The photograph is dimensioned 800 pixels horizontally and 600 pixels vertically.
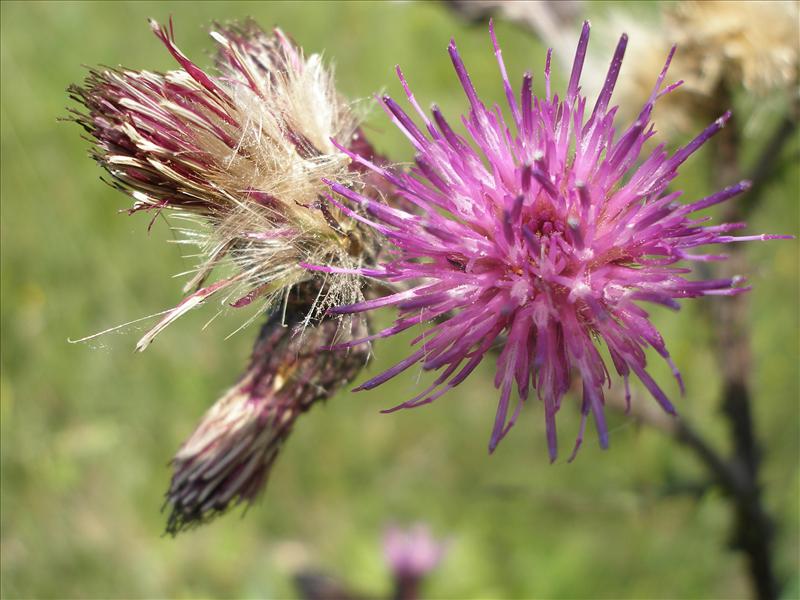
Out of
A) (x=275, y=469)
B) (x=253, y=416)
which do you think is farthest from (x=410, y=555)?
(x=253, y=416)

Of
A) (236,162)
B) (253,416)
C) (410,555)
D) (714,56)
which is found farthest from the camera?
(410,555)

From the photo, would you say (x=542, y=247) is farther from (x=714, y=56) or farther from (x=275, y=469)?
(x=275, y=469)

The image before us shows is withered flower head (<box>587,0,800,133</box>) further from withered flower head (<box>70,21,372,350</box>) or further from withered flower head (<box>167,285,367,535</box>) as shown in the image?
withered flower head (<box>167,285,367,535</box>)

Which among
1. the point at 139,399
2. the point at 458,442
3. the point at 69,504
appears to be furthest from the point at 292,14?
the point at 69,504

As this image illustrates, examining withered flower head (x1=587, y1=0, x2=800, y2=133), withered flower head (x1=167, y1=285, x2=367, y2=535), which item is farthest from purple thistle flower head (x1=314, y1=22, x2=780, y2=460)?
withered flower head (x1=587, y1=0, x2=800, y2=133)

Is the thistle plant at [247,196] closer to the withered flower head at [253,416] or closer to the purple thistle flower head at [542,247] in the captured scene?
the withered flower head at [253,416]

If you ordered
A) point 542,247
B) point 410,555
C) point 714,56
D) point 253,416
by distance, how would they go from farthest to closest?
point 410,555
point 714,56
point 253,416
point 542,247
